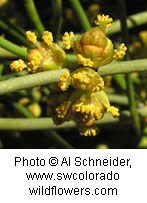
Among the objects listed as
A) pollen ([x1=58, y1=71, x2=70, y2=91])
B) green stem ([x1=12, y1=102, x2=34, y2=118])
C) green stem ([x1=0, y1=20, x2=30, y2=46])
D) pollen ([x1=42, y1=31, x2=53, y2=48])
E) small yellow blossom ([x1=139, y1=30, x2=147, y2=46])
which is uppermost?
small yellow blossom ([x1=139, y1=30, x2=147, y2=46])

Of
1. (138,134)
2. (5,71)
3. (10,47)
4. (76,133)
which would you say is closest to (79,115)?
(10,47)

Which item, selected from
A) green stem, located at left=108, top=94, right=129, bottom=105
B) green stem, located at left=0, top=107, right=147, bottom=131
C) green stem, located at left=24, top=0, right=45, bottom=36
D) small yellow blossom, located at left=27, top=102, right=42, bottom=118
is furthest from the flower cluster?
small yellow blossom, located at left=27, top=102, right=42, bottom=118

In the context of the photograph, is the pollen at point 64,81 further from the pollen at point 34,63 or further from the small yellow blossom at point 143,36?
the small yellow blossom at point 143,36

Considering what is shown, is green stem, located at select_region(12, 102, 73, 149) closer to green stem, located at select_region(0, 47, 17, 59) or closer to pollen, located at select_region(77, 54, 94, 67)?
green stem, located at select_region(0, 47, 17, 59)

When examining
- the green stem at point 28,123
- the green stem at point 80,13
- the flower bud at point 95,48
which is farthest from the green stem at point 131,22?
the flower bud at point 95,48

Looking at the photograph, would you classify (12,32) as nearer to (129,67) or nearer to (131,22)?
(131,22)
